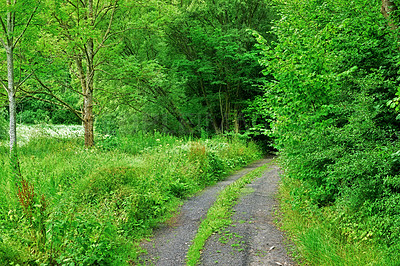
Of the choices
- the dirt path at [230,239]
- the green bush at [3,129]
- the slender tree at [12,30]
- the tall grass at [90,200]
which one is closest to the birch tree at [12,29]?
the slender tree at [12,30]

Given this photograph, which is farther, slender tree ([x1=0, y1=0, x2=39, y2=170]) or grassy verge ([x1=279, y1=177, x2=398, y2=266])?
slender tree ([x1=0, y1=0, x2=39, y2=170])

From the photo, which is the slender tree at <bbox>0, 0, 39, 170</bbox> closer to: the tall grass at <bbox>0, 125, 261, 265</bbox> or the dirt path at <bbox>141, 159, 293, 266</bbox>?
the tall grass at <bbox>0, 125, 261, 265</bbox>

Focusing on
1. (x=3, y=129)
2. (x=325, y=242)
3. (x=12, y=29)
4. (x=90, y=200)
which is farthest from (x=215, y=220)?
(x=3, y=129)

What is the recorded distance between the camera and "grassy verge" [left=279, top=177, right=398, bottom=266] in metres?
3.72

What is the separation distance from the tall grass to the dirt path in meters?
0.36

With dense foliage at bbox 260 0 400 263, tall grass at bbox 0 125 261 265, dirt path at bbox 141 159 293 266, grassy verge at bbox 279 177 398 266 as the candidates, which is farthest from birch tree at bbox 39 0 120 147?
grassy verge at bbox 279 177 398 266

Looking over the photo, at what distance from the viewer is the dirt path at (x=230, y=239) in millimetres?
4324

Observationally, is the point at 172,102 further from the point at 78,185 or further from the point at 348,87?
the point at 348,87

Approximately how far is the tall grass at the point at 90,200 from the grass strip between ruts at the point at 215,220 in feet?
2.93

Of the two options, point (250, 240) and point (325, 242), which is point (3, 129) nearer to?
point (250, 240)

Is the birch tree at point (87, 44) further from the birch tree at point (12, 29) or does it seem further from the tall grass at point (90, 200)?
the birch tree at point (12, 29)

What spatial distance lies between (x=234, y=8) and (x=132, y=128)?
8.38 m

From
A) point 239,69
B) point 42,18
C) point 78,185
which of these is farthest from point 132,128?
point 78,185

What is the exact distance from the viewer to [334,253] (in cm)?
386
